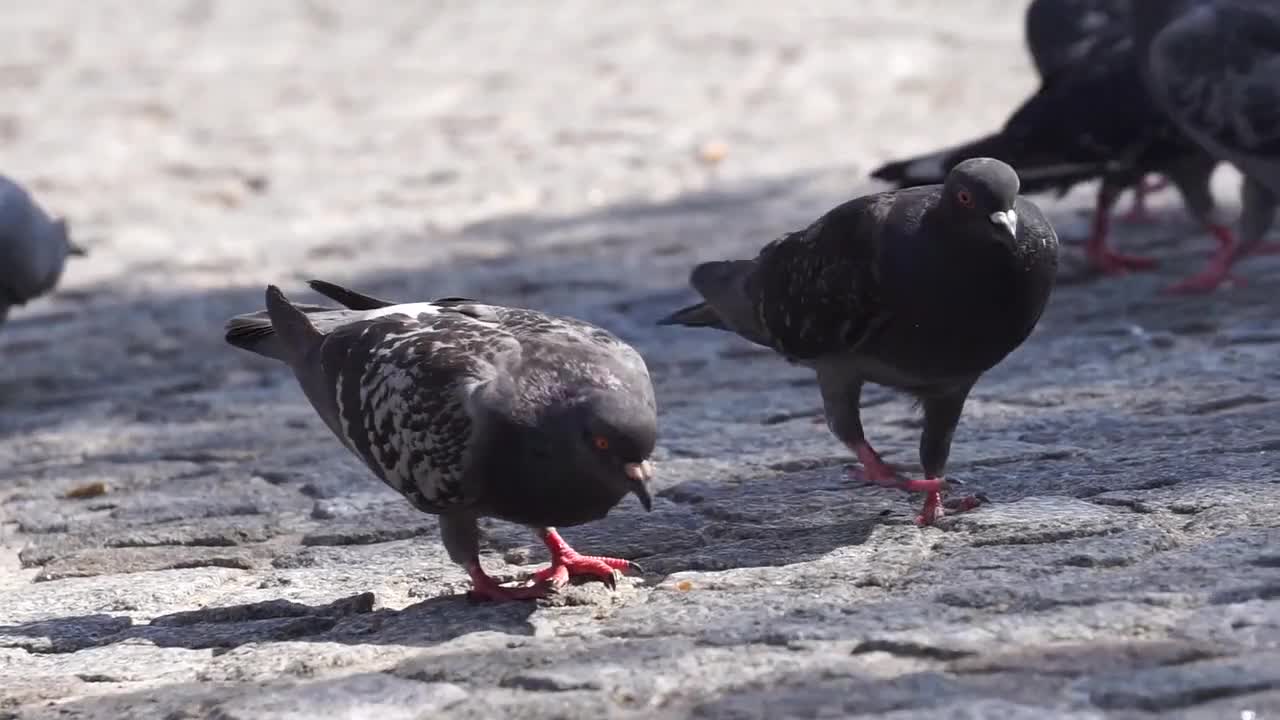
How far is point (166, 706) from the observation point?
11.4 feet

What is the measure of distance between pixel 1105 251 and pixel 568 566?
399cm

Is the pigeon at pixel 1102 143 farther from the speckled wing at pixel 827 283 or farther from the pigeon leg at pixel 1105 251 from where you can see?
the speckled wing at pixel 827 283

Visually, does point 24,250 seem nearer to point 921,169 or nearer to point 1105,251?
point 921,169

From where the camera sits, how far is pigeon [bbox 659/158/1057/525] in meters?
4.16

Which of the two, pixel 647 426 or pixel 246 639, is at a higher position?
pixel 647 426

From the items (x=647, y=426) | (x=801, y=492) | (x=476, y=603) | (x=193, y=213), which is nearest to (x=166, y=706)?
(x=476, y=603)

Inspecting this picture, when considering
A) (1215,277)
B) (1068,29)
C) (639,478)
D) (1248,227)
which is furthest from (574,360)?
(1068,29)

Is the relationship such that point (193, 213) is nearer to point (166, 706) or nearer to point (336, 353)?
point (336, 353)

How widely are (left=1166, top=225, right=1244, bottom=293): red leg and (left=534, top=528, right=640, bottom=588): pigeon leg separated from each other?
3.39m

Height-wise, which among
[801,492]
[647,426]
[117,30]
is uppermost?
[117,30]

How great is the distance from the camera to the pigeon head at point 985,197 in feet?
13.5

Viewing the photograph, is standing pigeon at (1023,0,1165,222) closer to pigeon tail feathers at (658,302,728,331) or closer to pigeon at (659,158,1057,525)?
pigeon tail feathers at (658,302,728,331)

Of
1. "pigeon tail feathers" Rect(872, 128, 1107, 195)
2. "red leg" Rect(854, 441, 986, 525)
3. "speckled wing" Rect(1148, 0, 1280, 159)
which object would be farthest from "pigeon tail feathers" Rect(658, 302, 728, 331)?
"speckled wing" Rect(1148, 0, 1280, 159)

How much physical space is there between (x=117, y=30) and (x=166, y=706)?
1184 centimetres
